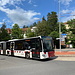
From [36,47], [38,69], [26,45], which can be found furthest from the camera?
[26,45]

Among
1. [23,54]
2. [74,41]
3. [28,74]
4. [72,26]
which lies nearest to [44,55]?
[23,54]

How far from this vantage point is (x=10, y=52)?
68.5 ft

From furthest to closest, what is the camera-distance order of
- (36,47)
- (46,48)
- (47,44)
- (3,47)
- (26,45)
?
1. (3,47)
2. (26,45)
3. (36,47)
4. (47,44)
5. (46,48)

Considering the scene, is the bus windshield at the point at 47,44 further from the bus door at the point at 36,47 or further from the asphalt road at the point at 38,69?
the asphalt road at the point at 38,69

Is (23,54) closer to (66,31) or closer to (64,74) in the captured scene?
(64,74)

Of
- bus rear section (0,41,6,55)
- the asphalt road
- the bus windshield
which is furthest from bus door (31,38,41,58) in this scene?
bus rear section (0,41,6,55)

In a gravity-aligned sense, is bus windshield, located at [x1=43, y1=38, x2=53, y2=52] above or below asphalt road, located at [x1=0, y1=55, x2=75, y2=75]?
above

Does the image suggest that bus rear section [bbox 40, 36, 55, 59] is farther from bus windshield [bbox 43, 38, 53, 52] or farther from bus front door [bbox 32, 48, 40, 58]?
bus front door [bbox 32, 48, 40, 58]

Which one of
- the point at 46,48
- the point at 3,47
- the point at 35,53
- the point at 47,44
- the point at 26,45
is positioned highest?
the point at 47,44

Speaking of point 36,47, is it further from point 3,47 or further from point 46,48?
point 3,47

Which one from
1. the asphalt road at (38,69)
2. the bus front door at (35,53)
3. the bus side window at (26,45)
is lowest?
the asphalt road at (38,69)

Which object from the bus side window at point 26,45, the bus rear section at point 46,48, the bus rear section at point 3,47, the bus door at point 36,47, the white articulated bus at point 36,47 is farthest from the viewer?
the bus rear section at point 3,47

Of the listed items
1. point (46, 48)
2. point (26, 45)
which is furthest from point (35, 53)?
point (26, 45)

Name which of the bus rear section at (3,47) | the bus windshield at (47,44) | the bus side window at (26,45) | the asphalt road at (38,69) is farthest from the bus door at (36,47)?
the bus rear section at (3,47)
